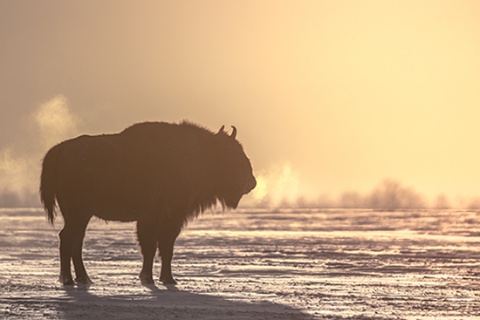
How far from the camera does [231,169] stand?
883 inches

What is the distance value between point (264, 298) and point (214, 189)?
575cm

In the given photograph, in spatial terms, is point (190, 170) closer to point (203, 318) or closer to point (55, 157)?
point (55, 157)

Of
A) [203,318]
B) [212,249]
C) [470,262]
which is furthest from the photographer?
[212,249]

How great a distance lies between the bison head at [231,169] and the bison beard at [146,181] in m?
0.02

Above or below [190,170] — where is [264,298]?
below

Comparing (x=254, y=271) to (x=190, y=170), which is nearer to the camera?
(x=190, y=170)

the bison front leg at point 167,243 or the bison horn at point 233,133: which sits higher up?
the bison horn at point 233,133

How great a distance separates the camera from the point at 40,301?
16.2 meters

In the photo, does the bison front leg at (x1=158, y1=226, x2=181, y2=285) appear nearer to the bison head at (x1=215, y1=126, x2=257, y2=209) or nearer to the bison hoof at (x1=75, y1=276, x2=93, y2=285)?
the bison hoof at (x1=75, y1=276, x2=93, y2=285)

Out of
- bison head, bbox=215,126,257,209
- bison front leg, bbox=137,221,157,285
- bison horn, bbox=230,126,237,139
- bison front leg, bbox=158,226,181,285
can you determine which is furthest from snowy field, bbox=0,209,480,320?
bison horn, bbox=230,126,237,139

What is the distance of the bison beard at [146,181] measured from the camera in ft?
66.5

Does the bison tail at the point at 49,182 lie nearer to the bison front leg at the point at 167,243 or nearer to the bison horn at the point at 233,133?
the bison front leg at the point at 167,243

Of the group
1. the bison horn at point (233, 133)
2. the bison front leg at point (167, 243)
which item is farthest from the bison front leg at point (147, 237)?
the bison horn at point (233, 133)

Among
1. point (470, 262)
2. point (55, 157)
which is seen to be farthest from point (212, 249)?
point (55, 157)
